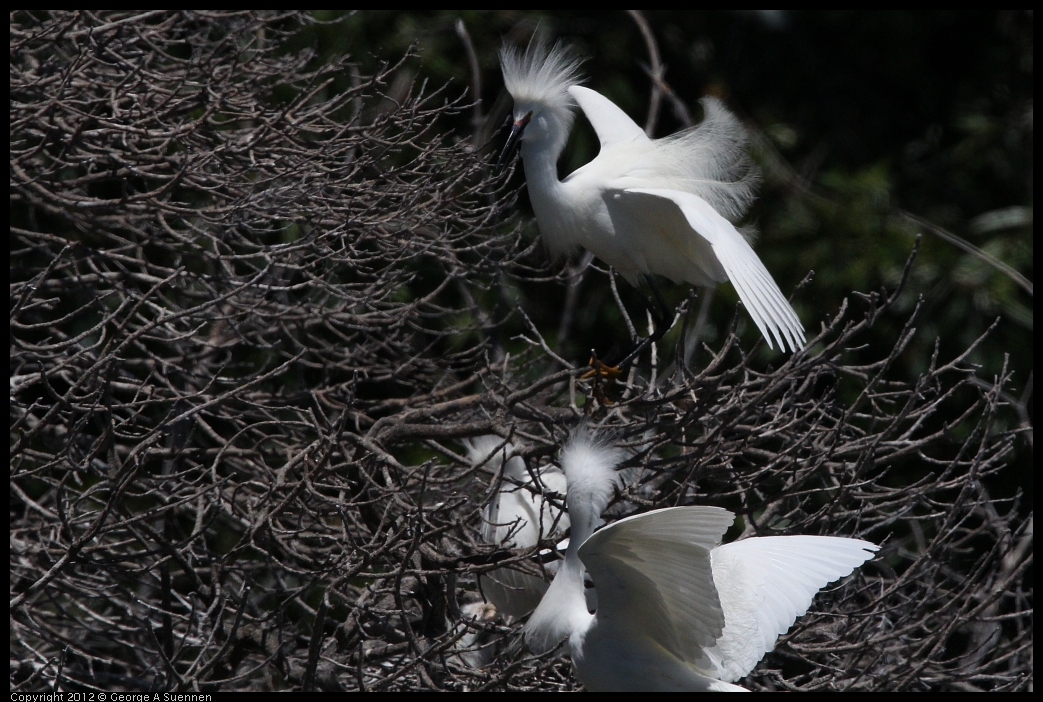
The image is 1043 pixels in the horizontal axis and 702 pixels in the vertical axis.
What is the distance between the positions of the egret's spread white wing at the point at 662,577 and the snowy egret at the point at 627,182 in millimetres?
921

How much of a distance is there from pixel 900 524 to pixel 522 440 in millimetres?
1904

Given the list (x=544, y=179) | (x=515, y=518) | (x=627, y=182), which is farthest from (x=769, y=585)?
(x=544, y=179)

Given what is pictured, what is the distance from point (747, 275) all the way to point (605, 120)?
106cm

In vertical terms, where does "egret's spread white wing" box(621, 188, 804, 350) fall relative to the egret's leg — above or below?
above

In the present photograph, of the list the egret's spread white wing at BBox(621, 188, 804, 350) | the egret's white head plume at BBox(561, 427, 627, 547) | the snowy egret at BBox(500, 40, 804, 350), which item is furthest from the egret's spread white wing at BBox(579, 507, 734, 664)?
the snowy egret at BBox(500, 40, 804, 350)

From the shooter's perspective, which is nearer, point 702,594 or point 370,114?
point 702,594

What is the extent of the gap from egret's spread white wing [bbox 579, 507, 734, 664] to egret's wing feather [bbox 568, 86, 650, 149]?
149 cm

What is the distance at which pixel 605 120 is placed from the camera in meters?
3.11

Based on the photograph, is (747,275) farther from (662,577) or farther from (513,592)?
(513,592)

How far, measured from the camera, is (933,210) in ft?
18.4

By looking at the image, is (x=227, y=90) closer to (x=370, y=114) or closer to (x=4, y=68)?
(x=4, y=68)

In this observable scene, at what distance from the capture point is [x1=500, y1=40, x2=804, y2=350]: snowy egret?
8.82 feet

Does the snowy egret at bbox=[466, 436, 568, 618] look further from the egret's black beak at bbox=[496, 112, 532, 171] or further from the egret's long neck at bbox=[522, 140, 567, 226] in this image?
the egret's black beak at bbox=[496, 112, 532, 171]

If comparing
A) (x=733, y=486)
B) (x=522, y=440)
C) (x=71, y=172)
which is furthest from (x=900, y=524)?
(x=71, y=172)
